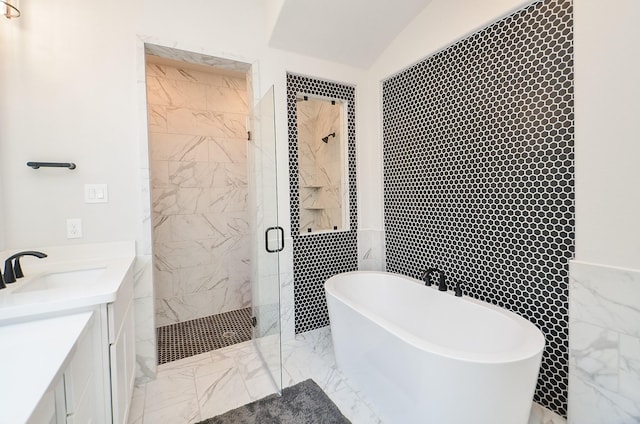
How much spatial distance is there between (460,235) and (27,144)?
3002 millimetres

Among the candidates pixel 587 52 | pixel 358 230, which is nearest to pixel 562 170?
pixel 587 52

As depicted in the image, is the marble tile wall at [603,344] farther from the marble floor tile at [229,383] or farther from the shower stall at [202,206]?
the shower stall at [202,206]

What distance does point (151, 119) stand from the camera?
3027 mm

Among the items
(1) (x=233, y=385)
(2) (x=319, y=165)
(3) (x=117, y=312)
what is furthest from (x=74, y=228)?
(2) (x=319, y=165)

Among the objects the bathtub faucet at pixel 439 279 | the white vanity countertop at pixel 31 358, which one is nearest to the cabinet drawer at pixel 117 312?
the white vanity countertop at pixel 31 358

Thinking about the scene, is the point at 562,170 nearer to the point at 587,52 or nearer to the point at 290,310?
the point at 587,52

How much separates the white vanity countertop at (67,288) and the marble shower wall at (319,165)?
4.87ft

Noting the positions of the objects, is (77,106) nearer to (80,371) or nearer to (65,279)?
(65,279)

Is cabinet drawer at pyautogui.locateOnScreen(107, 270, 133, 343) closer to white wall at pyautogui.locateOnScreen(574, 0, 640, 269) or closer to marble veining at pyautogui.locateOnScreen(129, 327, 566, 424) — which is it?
marble veining at pyautogui.locateOnScreen(129, 327, 566, 424)

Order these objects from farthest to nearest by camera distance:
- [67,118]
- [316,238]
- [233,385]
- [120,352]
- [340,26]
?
[316,238], [340,26], [233,385], [67,118], [120,352]

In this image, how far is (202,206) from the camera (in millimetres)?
3303

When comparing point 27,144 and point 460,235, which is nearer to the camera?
point 27,144

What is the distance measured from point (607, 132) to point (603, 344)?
3.54ft

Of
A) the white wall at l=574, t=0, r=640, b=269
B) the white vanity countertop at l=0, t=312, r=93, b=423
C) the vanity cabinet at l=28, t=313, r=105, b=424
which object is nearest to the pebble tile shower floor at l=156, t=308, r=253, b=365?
the vanity cabinet at l=28, t=313, r=105, b=424
